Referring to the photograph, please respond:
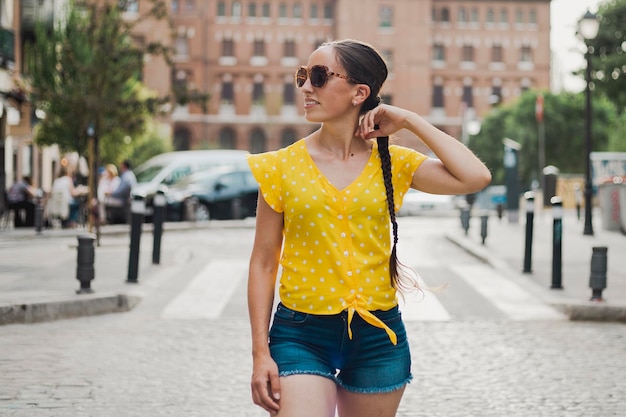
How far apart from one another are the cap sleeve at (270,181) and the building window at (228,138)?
81.3m

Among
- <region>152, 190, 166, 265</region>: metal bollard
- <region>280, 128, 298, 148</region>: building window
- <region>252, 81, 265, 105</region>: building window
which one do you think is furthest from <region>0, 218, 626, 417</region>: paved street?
<region>280, 128, 298, 148</region>: building window

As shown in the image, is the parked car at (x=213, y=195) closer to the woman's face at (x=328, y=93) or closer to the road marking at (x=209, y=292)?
the road marking at (x=209, y=292)

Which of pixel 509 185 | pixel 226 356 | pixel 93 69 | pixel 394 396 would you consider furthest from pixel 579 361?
pixel 509 185

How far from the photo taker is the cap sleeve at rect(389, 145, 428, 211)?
11.8 feet

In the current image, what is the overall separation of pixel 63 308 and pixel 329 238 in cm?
754

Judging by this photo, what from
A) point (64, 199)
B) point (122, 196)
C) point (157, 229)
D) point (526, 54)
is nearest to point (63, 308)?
point (157, 229)

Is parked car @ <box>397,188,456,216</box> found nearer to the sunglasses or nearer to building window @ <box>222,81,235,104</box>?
the sunglasses

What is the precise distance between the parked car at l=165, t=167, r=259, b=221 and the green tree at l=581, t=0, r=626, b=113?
474 inches

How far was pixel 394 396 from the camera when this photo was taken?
3.46 meters

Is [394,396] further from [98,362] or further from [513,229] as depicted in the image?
[513,229]

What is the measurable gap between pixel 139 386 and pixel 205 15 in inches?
3052

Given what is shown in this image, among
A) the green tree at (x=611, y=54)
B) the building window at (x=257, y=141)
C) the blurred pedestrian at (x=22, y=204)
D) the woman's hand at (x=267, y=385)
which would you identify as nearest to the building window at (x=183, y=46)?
the building window at (x=257, y=141)

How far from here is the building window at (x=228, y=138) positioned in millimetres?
85000

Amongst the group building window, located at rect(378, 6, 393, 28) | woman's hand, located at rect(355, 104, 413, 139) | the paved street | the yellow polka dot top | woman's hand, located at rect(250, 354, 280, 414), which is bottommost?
the paved street
